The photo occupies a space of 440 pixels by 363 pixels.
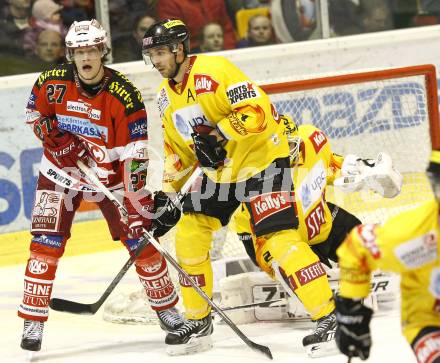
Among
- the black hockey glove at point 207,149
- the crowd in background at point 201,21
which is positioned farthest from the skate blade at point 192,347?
the crowd in background at point 201,21

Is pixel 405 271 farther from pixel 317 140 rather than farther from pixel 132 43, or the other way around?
pixel 132 43

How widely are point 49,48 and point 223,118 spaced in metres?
2.59

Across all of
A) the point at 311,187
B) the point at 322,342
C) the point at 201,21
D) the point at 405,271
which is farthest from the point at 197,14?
the point at 405,271

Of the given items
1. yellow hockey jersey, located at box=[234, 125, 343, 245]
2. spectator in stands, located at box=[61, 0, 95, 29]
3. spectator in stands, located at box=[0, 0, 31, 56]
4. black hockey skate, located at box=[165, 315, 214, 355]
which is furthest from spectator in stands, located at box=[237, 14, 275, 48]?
black hockey skate, located at box=[165, 315, 214, 355]

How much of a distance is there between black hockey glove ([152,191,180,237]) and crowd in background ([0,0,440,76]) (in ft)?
7.51

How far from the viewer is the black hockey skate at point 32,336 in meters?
4.71

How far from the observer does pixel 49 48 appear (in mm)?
6848

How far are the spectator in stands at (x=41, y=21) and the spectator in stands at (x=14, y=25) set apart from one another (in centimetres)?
3

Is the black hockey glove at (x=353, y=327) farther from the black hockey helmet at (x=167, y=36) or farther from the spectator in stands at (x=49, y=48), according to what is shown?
the spectator in stands at (x=49, y=48)

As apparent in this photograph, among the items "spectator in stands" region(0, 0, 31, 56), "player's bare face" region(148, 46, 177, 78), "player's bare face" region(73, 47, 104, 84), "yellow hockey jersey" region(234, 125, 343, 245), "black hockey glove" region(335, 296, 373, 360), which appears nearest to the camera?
"black hockey glove" region(335, 296, 373, 360)

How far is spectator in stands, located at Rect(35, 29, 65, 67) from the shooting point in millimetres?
6836

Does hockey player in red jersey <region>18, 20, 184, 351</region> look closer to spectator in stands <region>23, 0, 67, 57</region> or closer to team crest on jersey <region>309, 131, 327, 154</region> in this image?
team crest on jersey <region>309, 131, 327, 154</region>

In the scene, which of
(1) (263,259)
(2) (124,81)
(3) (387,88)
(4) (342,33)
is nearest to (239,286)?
(1) (263,259)

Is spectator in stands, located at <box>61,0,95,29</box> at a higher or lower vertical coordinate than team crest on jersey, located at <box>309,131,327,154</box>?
higher
